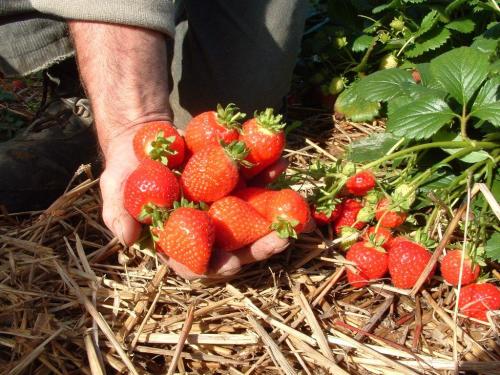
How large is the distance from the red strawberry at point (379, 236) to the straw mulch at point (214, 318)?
0.32 feet

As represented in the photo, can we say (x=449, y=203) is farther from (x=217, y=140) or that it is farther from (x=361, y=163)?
(x=217, y=140)

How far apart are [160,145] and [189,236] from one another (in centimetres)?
24

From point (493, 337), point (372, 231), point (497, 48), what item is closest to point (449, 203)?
point (372, 231)

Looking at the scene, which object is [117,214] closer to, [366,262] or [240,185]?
[240,185]

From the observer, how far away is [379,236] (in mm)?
1418

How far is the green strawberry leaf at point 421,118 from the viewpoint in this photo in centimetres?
142

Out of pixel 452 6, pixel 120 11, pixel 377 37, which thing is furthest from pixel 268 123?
pixel 377 37

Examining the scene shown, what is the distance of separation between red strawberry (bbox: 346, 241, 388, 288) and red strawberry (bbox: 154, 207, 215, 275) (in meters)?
0.41

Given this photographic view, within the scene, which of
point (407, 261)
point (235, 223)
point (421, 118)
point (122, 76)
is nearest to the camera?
point (235, 223)

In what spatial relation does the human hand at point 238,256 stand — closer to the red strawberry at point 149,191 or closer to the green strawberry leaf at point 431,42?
the red strawberry at point 149,191

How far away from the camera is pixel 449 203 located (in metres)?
1.49

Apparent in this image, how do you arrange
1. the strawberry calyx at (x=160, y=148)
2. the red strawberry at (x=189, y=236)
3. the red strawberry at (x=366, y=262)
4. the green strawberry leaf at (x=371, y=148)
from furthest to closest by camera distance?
1. the green strawberry leaf at (x=371, y=148)
2. the red strawberry at (x=366, y=262)
3. the strawberry calyx at (x=160, y=148)
4. the red strawberry at (x=189, y=236)

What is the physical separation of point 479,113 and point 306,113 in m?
1.16

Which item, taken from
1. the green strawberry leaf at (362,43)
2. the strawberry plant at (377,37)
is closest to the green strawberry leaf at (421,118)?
the strawberry plant at (377,37)
